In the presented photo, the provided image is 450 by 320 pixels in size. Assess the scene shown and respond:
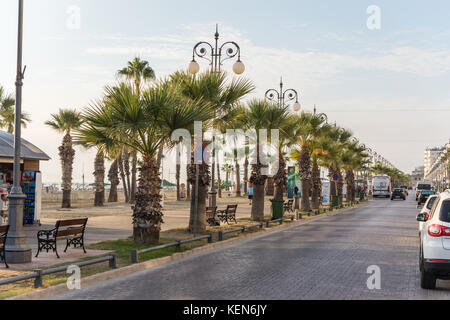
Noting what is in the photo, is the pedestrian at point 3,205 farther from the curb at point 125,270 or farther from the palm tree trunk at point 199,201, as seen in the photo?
the curb at point 125,270

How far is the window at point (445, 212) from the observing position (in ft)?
28.1

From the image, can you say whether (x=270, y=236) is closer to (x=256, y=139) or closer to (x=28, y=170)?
(x=256, y=139)

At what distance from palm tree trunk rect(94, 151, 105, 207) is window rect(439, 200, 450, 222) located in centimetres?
3576

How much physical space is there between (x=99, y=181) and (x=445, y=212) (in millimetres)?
37056

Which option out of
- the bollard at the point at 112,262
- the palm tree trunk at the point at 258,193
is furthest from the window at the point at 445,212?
the palm tree trunk at the point at 258,193

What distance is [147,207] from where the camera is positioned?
47.3ft

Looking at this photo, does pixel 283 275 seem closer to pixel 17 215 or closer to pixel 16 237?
pixel 16 237

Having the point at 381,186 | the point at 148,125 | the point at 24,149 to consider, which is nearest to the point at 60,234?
the point at 148,125

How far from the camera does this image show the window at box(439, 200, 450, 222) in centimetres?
855

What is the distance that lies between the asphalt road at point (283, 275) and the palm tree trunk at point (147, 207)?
1822 millimetres

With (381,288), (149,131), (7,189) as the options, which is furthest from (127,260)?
(7,189)

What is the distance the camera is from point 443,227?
846 cm

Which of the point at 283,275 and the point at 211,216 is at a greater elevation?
the point at 211,216

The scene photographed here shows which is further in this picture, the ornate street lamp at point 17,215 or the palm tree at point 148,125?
the palm tree at point 148,125
